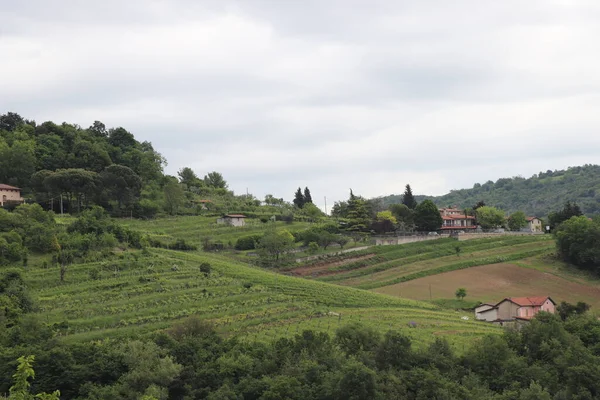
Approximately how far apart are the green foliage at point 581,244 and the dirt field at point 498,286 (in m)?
3.88

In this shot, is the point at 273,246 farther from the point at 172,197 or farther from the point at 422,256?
the point at 172,197

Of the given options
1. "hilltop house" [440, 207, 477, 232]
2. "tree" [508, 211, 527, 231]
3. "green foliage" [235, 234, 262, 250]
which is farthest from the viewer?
"tree" [508, 211, 527, 231]

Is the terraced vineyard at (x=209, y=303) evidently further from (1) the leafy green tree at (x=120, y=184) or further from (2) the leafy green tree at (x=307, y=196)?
(2) the leafy green tree at (x=307, y=196)

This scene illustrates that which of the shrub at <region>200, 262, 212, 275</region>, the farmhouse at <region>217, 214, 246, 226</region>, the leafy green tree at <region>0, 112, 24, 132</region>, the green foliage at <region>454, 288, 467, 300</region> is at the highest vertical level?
the leafy green tree at <region>0, 112, 24, 132</region>

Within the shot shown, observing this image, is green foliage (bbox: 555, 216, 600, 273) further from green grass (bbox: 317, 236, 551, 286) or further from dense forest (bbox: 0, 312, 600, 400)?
dense forest (bbox: 0, 312, 600, 400)

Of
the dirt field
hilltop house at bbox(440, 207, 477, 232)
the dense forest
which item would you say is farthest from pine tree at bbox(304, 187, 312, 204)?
the dense forest

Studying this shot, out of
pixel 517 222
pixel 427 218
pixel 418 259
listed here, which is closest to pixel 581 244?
pixel 418 259

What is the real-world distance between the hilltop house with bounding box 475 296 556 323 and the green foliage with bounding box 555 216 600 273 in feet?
53.9

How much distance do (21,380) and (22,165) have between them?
74.5 meters

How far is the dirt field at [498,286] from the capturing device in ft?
199

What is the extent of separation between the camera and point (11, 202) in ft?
231

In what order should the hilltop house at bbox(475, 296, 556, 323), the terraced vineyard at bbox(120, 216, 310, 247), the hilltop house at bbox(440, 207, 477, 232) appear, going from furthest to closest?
the hilltop house at bbox(440, 207, 477, 232) < the terraced vineyard at bbox(120, 216, 310, 247) < the hilltop house at bbox(475, 296, 556, 323)

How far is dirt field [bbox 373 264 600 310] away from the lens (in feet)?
199

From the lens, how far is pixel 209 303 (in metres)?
48.1
